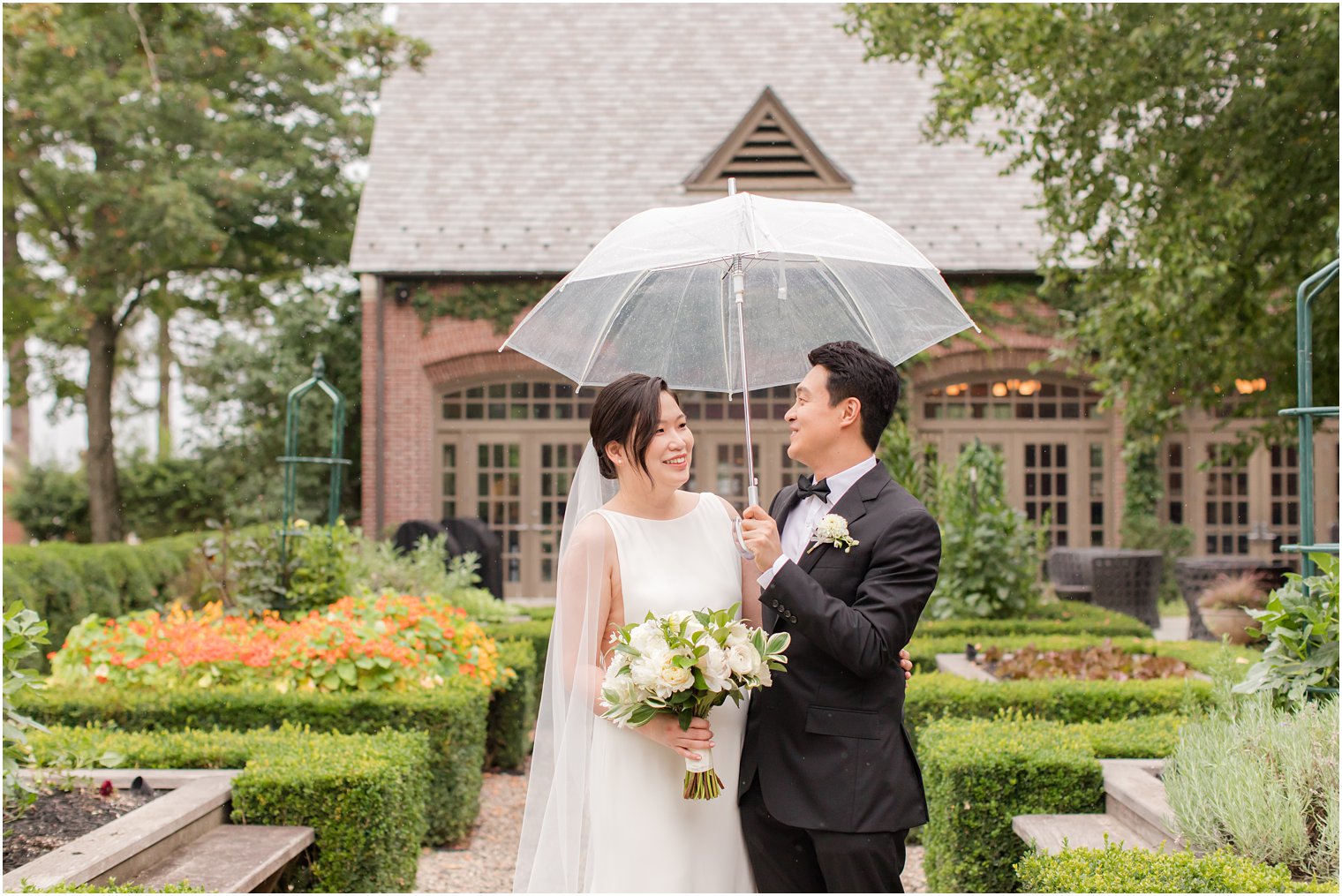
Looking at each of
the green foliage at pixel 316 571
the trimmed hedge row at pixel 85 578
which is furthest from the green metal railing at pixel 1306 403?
the trimmed hedge row at pixel 85 578

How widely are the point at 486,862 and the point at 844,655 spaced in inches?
148

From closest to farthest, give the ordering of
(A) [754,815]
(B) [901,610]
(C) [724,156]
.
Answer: (B) [901,610] < (A) [754,815] < (C) [724,156]

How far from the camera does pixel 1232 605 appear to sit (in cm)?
1043

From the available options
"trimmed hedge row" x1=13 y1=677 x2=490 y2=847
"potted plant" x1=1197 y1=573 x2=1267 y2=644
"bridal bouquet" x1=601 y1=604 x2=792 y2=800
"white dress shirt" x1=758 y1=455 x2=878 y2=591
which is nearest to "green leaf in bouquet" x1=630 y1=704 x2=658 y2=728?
"bridal bouquet" x1=601 y1=604 x2=792 y2=800

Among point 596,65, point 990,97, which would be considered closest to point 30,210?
point 596,65

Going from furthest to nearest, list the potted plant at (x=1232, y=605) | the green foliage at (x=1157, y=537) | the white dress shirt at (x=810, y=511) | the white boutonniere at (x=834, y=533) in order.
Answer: the green foliage at (x=1157, y=537) → the potted plant at (x=1232, y=605) → the white dress shirt at (x=810, y=511) → the white boutonniere at (x=834, y=533)

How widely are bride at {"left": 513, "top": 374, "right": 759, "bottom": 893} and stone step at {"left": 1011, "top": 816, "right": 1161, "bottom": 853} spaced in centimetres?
142

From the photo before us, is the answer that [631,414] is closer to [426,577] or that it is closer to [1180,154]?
[426,577]

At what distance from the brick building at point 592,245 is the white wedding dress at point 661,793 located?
494 inches

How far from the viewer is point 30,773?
449cm

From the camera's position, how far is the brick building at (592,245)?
50.7 ft

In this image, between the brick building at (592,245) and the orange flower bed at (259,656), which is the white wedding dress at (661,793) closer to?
the orange flower bed at (259,656)

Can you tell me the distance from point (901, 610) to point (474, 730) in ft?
12.6

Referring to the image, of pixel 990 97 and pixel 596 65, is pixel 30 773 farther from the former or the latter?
pixel 596 65
